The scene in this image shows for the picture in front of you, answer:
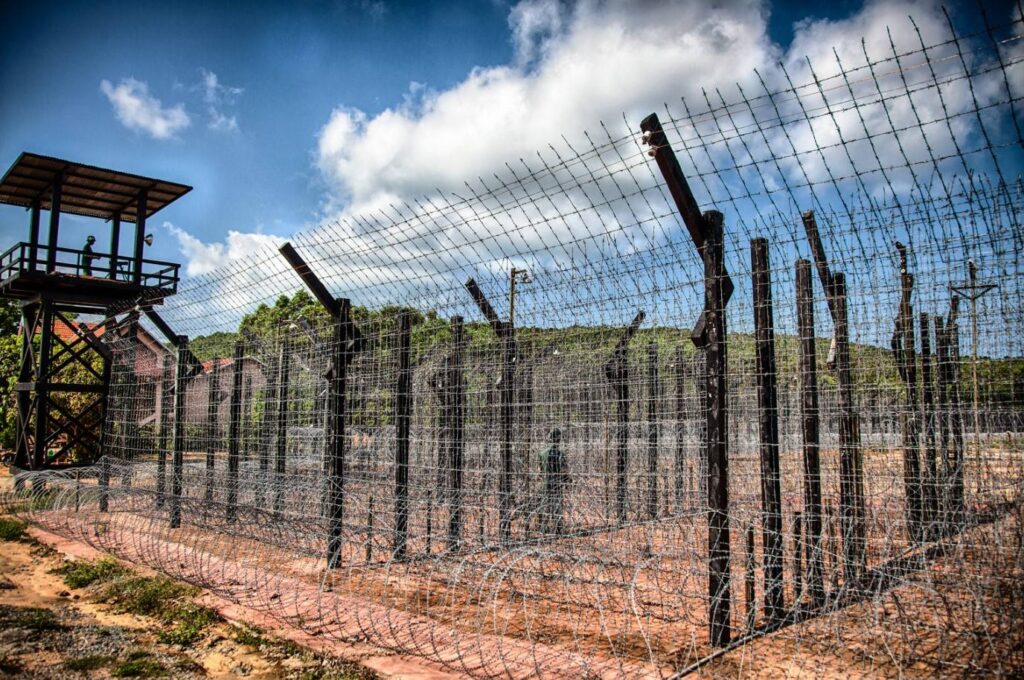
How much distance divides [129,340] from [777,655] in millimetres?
9911

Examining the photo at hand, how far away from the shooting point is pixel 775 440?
4.42 m

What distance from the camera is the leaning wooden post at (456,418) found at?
20.9 ft

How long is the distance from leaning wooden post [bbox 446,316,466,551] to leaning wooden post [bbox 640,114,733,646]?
2528mm

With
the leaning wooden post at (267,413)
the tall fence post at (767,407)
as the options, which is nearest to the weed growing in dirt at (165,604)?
the leaning wooden post at (267,413)

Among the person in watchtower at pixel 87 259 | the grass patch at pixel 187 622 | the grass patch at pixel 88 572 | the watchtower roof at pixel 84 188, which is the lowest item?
the grass patch at pixel 187 622

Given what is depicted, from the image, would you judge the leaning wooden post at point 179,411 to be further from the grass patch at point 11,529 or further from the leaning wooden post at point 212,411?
the grass patch at point 11,529

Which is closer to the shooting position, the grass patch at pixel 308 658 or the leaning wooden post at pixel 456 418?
the grass patch at pixel 308 658

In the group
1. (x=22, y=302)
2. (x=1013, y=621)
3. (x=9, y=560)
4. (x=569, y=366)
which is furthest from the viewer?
(x=22, y=302)

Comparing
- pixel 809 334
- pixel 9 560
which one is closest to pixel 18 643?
pixel 9 560

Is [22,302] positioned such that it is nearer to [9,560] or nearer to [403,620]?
[9,560]

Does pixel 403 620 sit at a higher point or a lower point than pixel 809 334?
lower

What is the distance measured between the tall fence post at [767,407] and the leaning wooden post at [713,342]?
0.93 ft

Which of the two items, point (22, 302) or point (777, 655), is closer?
point (777, 655)

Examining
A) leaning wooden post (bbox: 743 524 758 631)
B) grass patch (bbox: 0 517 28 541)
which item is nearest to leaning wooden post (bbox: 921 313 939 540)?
leaning wooden post (bbox: 743 524 758 631)
